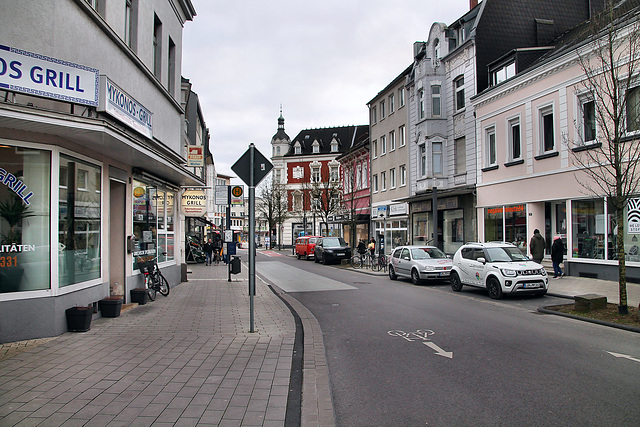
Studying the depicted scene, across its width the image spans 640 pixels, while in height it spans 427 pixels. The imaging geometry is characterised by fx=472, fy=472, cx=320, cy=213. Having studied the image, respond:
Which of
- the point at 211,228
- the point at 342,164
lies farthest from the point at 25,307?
the point at 211,228

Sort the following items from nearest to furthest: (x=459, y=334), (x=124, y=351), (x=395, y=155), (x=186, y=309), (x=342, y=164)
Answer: (x=124, y=351) < (x=459, y=334) < (x=186, y=309) < (x=395, y=155) < (x=342, y=164)

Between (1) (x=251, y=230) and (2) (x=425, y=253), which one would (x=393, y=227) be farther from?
(1) (x=251, y=230)

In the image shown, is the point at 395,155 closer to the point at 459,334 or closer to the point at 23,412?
the point at 459,334

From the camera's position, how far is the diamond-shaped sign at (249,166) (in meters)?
8.46

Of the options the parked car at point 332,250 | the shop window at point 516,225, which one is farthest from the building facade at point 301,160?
the shop window at point 516,225

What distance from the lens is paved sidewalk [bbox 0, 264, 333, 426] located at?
14.6 feet

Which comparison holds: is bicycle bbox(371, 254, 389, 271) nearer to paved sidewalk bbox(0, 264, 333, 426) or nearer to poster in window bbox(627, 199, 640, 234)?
poster in window bbox(627, 199, 640, 234)

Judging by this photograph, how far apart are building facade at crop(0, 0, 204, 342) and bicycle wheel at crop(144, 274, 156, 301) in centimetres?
40

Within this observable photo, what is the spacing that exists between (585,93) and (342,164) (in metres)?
36.0

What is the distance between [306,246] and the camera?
39.4m

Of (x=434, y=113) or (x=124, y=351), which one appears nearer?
(x=124, y=351)

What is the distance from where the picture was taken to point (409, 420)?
14.8 ft

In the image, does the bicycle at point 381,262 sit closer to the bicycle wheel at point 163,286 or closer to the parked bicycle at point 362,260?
the parked bicycle at point 362,260

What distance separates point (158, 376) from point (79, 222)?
14.7ft
